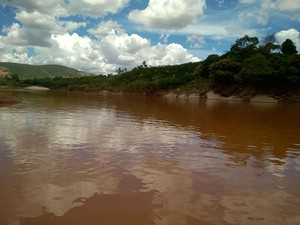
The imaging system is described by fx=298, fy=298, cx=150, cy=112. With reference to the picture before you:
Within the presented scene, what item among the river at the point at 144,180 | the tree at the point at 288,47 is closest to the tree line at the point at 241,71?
the tree at the point at 288,47

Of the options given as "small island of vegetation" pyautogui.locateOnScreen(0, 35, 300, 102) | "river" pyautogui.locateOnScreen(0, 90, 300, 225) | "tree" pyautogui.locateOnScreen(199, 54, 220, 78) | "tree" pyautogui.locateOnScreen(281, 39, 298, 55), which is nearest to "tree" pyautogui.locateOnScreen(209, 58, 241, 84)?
"small island of vegetation" pyautogui.locateOnScreen(0, 35, 300, 102)

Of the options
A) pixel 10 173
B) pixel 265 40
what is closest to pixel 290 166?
pixel 10 173

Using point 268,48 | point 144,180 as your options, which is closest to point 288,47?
point 268,48

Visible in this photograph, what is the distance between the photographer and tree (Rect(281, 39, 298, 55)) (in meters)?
73.5

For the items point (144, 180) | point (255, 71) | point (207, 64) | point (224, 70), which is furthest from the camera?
point (207, 64)

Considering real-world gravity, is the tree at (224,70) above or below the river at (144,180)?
above

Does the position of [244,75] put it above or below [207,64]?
below

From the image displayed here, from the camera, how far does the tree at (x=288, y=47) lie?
7350cm

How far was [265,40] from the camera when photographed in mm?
82125

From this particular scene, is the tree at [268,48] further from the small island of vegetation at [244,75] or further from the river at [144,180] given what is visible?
the river at [144,180]

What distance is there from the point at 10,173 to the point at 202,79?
76986 millimetres

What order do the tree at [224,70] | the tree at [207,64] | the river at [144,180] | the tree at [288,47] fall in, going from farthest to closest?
the tree at [207,64], the tree at [288,47], the tree at [224,70], the river at [144,180]

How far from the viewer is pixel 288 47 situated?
7394 cm

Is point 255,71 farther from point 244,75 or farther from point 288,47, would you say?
point 288,47
